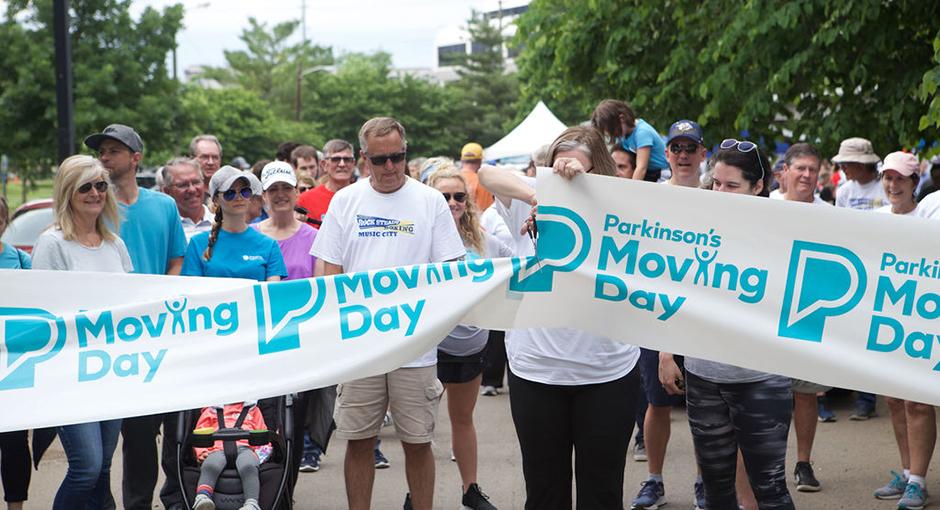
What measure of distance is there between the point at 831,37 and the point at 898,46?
0.79 metres

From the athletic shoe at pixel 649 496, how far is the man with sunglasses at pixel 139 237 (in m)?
2.77

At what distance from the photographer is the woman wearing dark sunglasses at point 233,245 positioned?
20.3 feet

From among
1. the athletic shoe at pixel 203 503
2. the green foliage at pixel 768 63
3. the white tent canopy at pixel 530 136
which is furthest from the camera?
the white tent canopy at pixel 530 136

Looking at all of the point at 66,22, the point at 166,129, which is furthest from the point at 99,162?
the point at 166,129

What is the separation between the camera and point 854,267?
197 inches

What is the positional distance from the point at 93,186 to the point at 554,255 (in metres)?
2.32

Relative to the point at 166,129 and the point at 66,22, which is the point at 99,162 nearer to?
the point at 66,22

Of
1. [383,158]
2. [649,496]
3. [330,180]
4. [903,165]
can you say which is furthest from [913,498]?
[330,180]

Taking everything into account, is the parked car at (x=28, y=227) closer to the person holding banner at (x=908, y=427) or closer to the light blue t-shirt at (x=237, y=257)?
the light blue t-shirt at (x=237, y=257)

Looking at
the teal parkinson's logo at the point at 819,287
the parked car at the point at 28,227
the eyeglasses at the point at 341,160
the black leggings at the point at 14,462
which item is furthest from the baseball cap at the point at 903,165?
the parked car at the point at 28,227

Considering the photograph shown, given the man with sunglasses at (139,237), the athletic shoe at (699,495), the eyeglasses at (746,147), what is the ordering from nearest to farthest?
the eyeglasses at (746,147), the man with sunglasses at (139,237), the athletic shoe at (699,495)

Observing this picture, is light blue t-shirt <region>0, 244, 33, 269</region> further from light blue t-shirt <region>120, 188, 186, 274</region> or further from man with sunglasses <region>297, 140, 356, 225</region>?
man with sunglasses <region>297, 140, 356, 225</region>

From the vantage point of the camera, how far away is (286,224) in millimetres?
7184

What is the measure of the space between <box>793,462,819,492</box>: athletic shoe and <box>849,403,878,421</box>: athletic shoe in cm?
224
